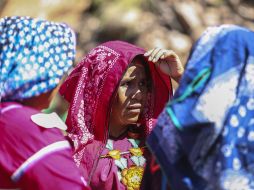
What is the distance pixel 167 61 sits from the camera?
3.91 m

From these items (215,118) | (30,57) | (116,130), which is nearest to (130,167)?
(116,130)

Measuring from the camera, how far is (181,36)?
9.95 metres

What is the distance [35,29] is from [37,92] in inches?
10.7

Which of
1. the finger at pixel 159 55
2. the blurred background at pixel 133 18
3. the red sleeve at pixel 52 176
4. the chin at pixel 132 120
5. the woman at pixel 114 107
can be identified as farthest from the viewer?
the blurred background at pixel 133 18

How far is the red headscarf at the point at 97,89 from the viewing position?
400cm

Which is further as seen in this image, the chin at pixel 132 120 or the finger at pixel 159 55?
the chin at pixel 132 120

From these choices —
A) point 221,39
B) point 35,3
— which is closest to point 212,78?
point 221,39

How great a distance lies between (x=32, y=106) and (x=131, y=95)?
1.11 meters

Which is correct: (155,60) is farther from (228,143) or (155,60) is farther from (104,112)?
(228,143)

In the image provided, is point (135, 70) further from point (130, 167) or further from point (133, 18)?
point (133, 18)

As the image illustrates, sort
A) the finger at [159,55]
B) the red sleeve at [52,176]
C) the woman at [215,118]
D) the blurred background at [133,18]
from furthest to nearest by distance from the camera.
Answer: the blurred background at [133,18]
the finger at [159,55]
the red sleeve at [52,176]
the woman at [215,118]

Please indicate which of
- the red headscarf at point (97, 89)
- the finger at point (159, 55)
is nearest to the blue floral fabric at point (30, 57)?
the finger at point (159, 55)

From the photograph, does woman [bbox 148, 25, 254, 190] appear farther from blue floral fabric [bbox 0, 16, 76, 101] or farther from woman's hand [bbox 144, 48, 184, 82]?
woman's hand [bbox 144, 48, 184, 82]

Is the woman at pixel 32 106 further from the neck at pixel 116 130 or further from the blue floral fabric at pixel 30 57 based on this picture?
the neck at pixel 116 130
